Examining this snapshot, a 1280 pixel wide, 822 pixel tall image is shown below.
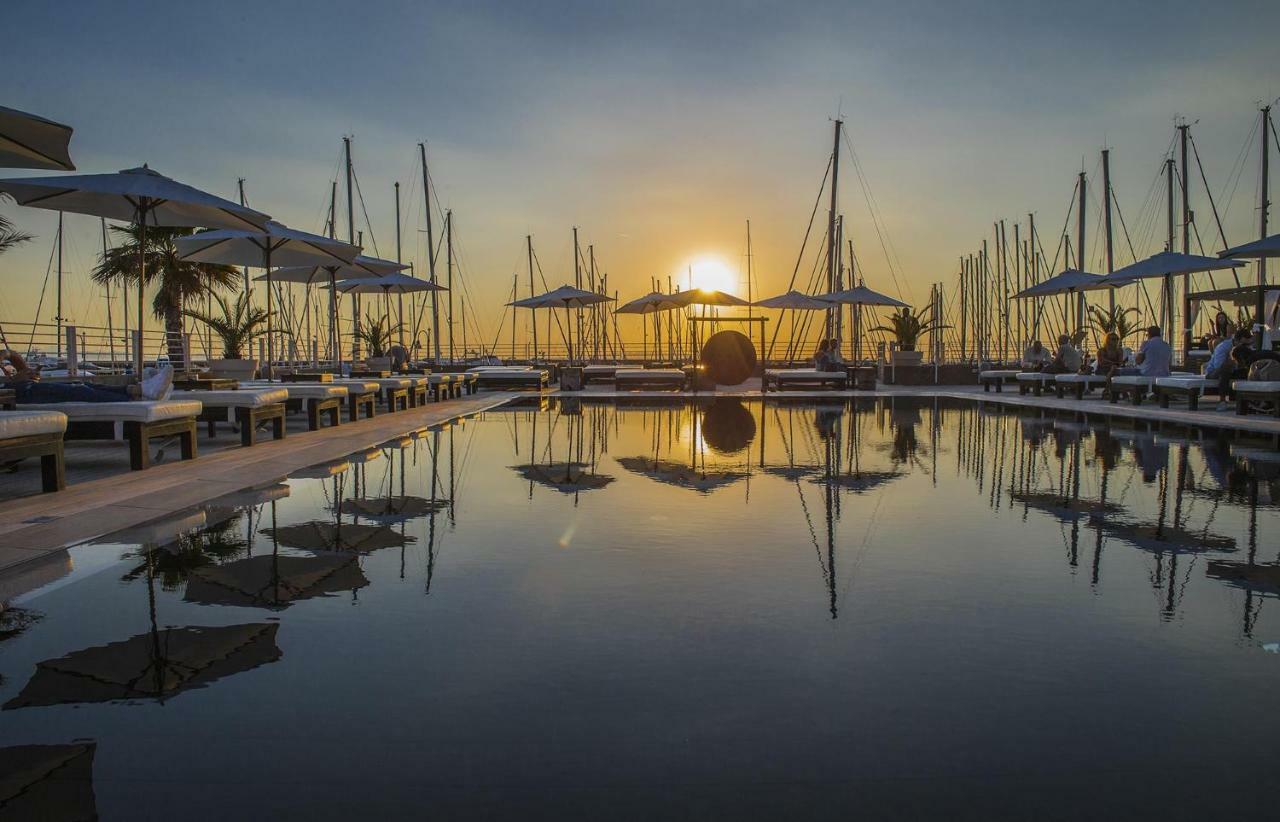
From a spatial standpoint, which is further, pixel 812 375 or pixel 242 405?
pixel 812 375

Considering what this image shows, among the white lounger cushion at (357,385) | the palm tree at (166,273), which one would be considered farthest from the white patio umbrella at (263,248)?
the palm tree at (166,273)

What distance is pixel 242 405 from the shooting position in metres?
9.22

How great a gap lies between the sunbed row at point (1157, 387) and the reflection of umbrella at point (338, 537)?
12152mm

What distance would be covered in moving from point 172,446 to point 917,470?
8.24m

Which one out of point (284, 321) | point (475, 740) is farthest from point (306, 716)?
point (284, 321)

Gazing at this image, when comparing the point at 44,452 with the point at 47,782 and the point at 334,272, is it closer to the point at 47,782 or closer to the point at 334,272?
the point at 47,782

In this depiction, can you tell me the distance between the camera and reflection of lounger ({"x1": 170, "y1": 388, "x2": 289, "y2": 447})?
916cm

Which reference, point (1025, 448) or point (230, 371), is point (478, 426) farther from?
point (1025, 448)

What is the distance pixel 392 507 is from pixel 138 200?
7200mm

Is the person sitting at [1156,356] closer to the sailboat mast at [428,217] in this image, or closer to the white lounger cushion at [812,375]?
the white lounger cushion at [812,375]

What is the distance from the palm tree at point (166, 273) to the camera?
86.5 ft

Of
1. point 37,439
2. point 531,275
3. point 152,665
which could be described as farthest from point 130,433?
point 531,275

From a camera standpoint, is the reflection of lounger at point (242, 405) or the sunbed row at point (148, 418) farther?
the reflection of lounger at point (242, 405)

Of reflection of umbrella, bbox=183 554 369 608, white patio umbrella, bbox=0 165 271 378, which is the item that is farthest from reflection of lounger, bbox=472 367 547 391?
reflection of umbrella, bbox=183 554 369 608
